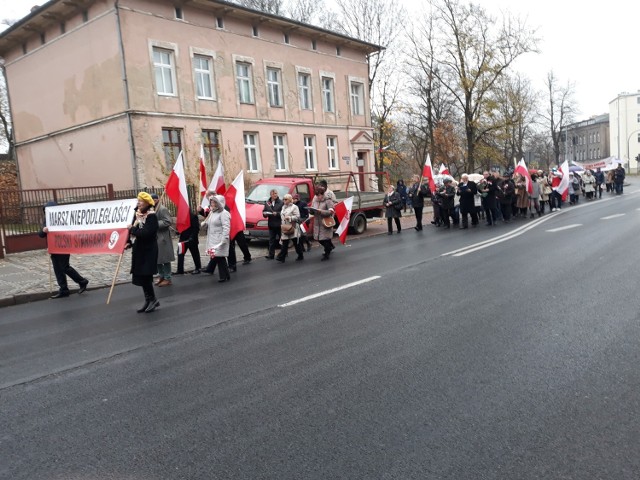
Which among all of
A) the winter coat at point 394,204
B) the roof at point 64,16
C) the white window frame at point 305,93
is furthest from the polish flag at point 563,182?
the roof at point 64,16

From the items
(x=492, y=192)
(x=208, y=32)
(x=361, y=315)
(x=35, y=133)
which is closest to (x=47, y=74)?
(x=35, y=133)

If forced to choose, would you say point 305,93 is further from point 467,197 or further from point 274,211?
point 274,211

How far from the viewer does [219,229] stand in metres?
10.5

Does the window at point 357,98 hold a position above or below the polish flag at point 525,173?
above

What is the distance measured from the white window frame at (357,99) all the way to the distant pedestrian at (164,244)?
25.7 m

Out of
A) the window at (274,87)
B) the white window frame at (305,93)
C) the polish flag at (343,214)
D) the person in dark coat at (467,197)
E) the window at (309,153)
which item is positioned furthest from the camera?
the window at (309,153)

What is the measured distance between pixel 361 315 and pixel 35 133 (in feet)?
87.1

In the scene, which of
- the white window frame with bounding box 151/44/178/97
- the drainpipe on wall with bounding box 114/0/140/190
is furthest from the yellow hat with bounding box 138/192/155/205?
the white window frame with bounding box 151/44/178/97

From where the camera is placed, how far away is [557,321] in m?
5.99

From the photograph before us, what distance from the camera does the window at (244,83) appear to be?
26594 mm

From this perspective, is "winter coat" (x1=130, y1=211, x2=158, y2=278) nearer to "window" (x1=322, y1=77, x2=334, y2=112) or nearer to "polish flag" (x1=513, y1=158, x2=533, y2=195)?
"polish flag" (x1=513, y1=158, x2=533, y2=195)

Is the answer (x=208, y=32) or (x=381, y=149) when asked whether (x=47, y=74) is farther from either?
(x=381, y=149)

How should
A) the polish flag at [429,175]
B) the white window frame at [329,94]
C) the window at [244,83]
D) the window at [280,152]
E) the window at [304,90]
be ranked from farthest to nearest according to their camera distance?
the white window frame at [329,94], the window at [304,90], the window at [280,152], the window at [244,83], the polish flag at [429,175]

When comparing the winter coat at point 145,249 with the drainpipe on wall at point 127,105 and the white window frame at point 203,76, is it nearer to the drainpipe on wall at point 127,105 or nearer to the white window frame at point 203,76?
the drainpipe on wall at point 127,105
